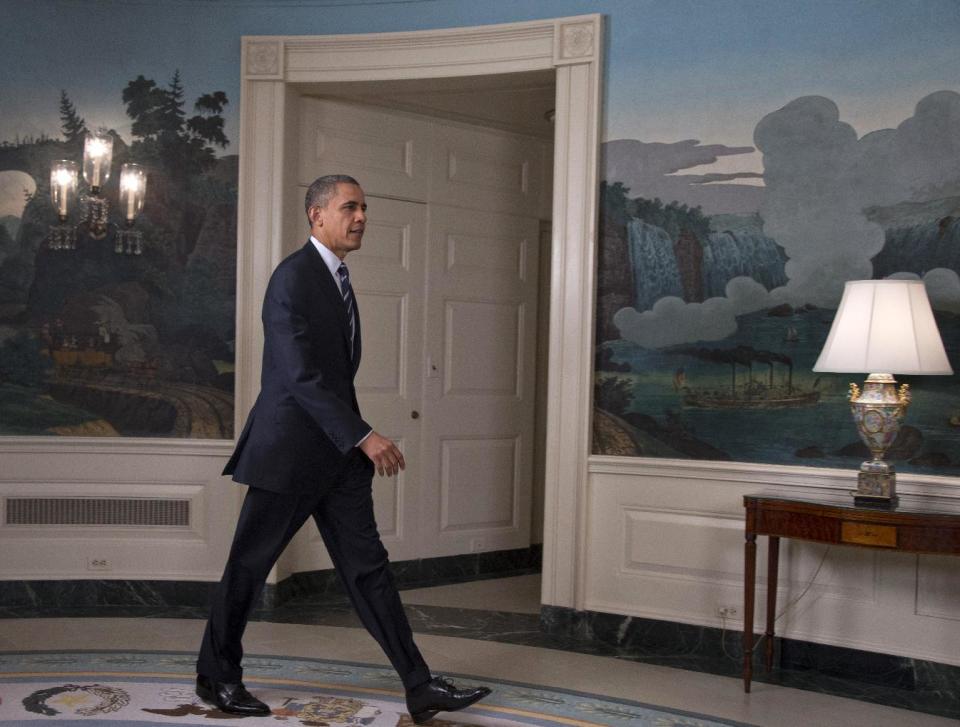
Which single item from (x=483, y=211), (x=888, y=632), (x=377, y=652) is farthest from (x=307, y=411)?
(x=483, y=211)

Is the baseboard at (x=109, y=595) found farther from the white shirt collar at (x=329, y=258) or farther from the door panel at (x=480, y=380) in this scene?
the white shirt collar at (x=329, y=258)

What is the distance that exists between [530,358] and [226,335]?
200 centimetres

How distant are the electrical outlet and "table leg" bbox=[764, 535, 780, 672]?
225 cm

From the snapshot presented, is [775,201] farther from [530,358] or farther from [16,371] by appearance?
[16,371]

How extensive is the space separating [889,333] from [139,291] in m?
3.41

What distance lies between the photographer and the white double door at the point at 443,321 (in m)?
6.02

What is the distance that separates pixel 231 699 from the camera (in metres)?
3.64

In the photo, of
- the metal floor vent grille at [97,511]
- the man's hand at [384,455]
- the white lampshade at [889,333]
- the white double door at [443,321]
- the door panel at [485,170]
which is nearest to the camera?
the man's hand at [384,455]

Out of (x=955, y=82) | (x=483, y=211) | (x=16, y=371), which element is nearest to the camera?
(x=955, y=82)

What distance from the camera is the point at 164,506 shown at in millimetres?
5445

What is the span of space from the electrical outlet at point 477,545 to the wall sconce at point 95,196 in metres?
2.49

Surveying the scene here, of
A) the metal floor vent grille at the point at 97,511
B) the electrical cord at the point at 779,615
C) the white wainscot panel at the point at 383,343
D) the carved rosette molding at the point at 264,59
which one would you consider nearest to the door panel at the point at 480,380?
the white wainscot panel at the point at 383,343

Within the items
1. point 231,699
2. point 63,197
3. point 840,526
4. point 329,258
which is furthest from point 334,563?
point 63,197

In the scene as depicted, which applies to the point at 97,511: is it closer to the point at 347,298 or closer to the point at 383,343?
the point at 383,343
